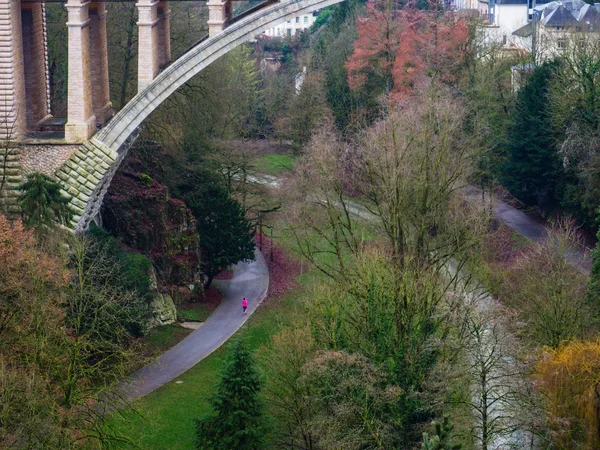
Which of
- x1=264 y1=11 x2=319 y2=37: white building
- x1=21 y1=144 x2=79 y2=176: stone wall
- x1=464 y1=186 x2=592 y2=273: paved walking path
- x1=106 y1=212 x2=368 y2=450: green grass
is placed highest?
x1=21 y1=144 x2=79 y2=176: stone wall

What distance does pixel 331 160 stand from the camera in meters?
34.8

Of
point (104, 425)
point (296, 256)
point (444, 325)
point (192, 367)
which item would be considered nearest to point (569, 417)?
point (444, 325)

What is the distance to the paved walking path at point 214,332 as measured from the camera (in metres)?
34.1

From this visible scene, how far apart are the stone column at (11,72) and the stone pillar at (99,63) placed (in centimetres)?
246

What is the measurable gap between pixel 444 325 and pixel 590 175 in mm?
16520

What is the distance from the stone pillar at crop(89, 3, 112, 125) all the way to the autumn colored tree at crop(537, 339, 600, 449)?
14.5m

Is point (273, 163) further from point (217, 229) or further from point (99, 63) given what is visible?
point (99, 63)

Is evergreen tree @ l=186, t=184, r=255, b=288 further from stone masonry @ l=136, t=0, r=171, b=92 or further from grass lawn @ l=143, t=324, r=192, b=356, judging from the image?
stone masonry @ l=136, t=0, r=171, b=92

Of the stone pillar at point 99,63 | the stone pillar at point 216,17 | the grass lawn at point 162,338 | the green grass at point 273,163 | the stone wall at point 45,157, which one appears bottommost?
Result: the green grass at point 273,163

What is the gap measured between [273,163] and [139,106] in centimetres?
2467

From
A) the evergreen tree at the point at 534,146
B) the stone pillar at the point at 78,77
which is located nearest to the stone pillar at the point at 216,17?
the stone pillar at the point at 78,77

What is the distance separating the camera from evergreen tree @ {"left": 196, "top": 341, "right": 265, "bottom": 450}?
95.8 ft

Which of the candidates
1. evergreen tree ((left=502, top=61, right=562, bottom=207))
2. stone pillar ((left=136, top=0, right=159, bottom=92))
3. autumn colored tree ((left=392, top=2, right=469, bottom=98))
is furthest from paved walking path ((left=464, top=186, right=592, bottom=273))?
stone pillar ((left=136, top=0, right=159, bottom=92))

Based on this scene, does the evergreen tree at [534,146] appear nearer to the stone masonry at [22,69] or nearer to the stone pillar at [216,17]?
the stone pillar at [216,17]
